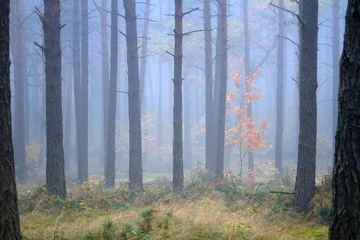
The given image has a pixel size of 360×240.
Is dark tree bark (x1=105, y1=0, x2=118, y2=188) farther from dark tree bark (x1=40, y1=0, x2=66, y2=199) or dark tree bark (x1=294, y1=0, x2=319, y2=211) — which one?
dark tree bark (x1=294, y1=0, x2=319, y2=211)

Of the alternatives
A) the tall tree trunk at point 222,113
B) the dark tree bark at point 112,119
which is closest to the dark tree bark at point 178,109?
the tall tree trunk at point 222,113

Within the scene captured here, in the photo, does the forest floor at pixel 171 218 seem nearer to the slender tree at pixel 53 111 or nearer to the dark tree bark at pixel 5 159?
the slender tree at pixel 53 111

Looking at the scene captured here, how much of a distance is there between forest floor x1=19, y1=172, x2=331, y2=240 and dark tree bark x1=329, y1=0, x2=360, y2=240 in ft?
5.06

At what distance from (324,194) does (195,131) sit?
35.1m

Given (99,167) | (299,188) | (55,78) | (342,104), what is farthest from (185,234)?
(99,167)

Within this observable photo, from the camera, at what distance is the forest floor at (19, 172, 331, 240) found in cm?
536

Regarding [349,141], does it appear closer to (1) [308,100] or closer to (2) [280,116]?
(1) [308,100]

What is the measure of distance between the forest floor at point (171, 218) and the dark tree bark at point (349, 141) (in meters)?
1.54

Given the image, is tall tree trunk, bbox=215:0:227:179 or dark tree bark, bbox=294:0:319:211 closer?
dark tree bark, bbox=294:0:319:211

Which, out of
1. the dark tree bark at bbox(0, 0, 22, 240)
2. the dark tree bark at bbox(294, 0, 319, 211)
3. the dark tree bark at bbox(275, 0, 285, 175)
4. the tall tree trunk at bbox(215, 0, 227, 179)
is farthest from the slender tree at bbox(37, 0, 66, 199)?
the dark tree bark at bbox(275, 0, 285, 175)

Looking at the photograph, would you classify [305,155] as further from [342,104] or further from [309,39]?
[342,104]

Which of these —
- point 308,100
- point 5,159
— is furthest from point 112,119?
point 5,159

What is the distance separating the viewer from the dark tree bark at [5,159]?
430 centimetres

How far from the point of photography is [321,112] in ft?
172
